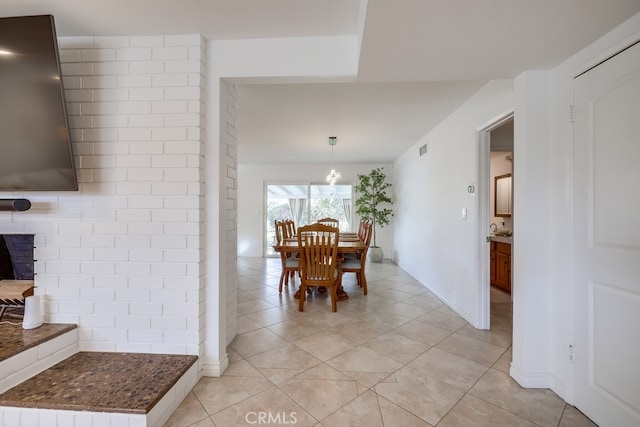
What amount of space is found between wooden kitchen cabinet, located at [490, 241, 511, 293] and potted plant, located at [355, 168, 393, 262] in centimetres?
231

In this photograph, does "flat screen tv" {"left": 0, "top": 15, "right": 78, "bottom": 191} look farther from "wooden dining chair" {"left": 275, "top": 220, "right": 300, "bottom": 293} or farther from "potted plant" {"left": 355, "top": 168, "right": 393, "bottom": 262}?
"potted plant" {"left": 355, "top": 168, "right": 393, "bottom": 262}

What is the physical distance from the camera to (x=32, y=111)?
161cm

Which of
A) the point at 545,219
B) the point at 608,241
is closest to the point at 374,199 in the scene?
the point at 545,219

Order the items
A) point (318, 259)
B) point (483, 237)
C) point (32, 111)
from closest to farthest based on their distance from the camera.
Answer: point (32, 111)
point (483, 237)
point (318, 259)

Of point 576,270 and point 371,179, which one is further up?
point 371,179

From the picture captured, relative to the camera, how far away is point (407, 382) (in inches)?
70.2

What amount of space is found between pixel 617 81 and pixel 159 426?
3014mm

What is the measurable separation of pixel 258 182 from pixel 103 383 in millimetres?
5554

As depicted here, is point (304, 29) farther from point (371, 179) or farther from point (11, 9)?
point (371, 179)

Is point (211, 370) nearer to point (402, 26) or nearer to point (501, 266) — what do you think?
point (402, 26)

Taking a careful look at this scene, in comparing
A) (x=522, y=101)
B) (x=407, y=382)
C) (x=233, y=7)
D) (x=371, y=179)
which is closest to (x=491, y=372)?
(x=407, y=382)

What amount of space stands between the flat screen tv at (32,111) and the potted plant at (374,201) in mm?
5063

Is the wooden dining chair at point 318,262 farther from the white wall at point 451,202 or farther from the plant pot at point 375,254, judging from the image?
the plant pot at point 375,254

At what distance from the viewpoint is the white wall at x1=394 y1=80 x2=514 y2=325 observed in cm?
261
